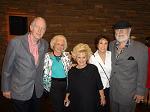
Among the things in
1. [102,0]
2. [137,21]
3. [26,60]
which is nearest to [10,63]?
[26,60]

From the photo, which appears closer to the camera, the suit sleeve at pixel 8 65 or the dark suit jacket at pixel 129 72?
the suit sleeve at pixel 8 65

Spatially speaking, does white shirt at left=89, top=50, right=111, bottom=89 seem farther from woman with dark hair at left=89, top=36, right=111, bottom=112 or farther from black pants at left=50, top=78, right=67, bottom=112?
black pants at left=50, top=78, right=67, bottom=112

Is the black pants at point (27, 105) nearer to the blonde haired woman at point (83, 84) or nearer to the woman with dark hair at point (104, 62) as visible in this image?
the blonde haired woman at point (83, 84)

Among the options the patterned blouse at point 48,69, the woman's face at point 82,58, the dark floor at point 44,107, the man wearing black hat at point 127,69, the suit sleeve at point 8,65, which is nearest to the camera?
the suit sleeve at point 8,65

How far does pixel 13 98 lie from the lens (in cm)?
298

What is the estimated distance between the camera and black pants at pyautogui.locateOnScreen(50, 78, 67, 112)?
3.36 metres

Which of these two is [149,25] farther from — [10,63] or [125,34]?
[10,63]

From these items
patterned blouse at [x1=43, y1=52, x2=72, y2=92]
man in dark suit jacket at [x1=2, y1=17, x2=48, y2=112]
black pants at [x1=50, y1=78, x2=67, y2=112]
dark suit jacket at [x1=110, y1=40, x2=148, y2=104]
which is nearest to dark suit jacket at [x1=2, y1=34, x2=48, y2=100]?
man in dark suit jacket at [x1=2, y1=17, x2=48, y2=112]

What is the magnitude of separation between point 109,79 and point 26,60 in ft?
3.70

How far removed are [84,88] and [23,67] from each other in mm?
736

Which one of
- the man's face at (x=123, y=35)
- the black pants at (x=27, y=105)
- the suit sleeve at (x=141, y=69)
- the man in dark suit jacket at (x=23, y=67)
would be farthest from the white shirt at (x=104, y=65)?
the black pants at (x=27, y=105)

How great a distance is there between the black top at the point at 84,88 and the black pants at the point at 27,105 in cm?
47

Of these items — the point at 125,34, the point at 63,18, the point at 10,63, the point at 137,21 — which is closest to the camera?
the point at 10,63

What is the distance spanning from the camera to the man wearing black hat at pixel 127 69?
10.1 feet
